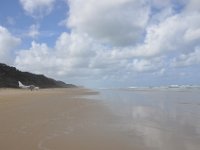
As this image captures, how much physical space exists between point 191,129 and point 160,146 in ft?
8.78

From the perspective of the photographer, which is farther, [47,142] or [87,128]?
[87,128]

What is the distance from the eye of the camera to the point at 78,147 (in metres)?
7.05

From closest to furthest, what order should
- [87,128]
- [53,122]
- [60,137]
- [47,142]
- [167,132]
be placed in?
[47,142], [60,137], [167,132], [87,128], [53,122]

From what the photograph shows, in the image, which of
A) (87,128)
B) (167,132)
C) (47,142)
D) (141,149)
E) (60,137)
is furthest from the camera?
(87,128)

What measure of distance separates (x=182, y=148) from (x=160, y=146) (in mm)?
465

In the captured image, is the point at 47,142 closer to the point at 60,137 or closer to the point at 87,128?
the point at 60,137

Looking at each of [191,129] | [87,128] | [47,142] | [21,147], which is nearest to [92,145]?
[47,142]

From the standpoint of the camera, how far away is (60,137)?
26.5ft

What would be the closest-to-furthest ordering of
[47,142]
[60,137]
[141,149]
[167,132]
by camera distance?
[141,149]
[47,142]
[60,137]
[167,132]

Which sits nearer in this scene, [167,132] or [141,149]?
[141,149]

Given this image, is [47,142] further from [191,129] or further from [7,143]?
[191,129]

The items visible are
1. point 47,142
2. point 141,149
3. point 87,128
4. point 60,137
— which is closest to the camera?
point 141,149

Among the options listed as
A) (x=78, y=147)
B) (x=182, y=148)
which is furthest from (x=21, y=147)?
(x=182, y=148)

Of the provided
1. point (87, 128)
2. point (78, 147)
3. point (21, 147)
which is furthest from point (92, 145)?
point (87, 128)
